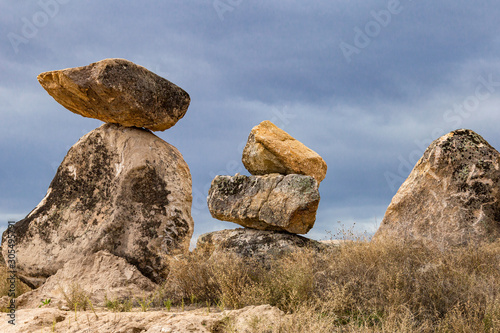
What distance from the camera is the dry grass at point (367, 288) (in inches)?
196

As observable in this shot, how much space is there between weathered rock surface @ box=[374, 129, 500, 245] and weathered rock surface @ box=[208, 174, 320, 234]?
142 cm

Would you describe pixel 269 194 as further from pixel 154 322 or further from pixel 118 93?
pixel 154 322

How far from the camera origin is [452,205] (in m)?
8.52

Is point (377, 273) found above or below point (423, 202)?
below

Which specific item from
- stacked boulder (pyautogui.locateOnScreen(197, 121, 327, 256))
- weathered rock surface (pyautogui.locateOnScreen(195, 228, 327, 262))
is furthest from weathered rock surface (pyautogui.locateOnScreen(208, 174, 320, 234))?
weathered rock surface (pyautogui.locateOnScreen(195, 228, 327, 262))

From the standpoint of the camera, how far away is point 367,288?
18.9 ft

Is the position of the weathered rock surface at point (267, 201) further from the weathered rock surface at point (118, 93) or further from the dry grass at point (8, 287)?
the dry grass at point (8, 287)

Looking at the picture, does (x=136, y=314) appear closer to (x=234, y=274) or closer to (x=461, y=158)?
(x=234, y=274)

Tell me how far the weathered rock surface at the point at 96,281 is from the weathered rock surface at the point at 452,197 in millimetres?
4282

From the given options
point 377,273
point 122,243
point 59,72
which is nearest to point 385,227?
point 377,273

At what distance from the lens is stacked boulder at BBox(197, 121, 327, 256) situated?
337 inches

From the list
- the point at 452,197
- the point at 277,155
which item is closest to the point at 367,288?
the point at 452,197

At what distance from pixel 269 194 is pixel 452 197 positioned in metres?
3.30

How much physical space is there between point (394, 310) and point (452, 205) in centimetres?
396
